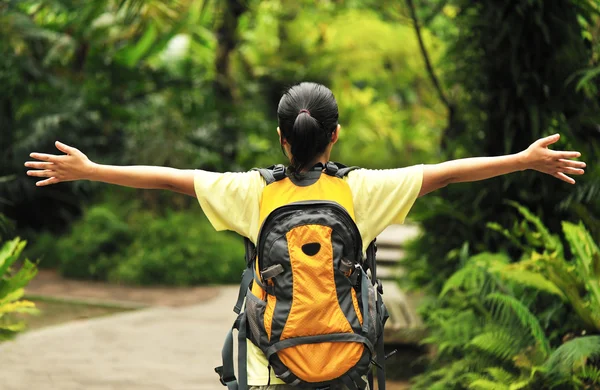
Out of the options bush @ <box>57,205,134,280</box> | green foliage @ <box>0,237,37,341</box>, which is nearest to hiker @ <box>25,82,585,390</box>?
green foliage @ <box>0,237,37,341</box>

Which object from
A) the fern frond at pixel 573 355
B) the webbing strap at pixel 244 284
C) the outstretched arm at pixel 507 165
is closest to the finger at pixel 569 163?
the outstretched arm at pixel 507 165

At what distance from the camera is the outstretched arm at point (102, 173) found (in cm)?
287

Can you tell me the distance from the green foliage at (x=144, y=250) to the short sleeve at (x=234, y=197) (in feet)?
32.1

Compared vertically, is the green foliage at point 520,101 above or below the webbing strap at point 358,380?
above

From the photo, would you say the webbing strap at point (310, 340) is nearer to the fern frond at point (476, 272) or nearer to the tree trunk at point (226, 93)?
the fern frond at point (476, 272)

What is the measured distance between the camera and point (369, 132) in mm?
21484

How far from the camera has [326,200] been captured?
284 cm

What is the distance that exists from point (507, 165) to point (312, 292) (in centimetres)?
81

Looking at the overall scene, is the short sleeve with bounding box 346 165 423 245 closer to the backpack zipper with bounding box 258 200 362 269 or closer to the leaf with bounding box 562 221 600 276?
the backpack zipper with bounding box 258 200 362 269

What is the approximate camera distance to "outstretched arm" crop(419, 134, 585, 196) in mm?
2881

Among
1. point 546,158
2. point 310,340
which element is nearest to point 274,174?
point 310,340

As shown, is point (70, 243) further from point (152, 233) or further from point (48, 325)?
point (48, 325)

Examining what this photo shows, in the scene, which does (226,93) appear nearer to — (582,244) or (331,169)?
(582,244)

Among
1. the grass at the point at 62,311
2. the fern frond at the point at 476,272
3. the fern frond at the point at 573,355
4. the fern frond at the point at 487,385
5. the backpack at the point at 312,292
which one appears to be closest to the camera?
the backpack at the point at 312,292
